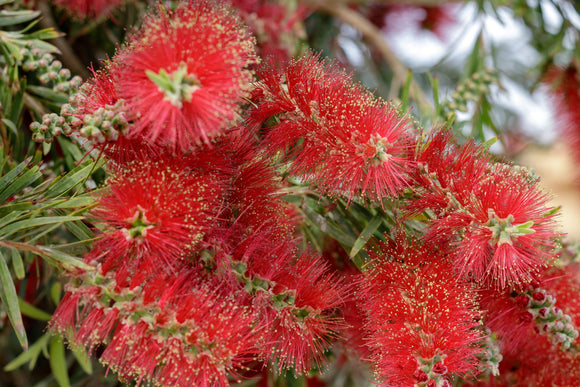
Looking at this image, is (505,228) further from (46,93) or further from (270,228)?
(46,93)

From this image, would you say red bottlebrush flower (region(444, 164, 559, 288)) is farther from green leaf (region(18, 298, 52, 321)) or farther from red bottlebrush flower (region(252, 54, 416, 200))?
green leaf (region(18, 298, 52, 321))

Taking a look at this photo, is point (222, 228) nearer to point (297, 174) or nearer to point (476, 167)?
point (297, 174)

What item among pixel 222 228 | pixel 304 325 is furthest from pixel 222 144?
pixel 304 325

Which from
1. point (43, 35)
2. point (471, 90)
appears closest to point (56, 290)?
point (43, 35)

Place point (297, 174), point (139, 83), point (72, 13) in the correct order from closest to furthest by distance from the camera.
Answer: point (139, 83) < point (297, 174) < point (72, 13)

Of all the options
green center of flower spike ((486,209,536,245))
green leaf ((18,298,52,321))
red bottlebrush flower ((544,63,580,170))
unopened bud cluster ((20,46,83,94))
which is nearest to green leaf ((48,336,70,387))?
green leaf ((18,298,52,321))
